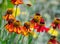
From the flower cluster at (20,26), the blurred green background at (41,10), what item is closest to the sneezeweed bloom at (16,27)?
the flower cluster at (20,26)

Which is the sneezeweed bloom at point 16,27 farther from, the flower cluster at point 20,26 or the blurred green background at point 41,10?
the blurred green background at point 41,10

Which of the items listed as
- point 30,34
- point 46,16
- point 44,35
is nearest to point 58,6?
point 46,16

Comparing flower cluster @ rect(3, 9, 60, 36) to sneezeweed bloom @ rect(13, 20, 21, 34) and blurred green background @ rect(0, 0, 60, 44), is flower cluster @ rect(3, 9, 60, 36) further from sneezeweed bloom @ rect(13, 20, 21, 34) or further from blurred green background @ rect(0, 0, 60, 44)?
blurred green background @ rect(0, 0, 60, 44)

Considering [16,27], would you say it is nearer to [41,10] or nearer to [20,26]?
[20,26]

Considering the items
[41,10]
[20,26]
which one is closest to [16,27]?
[20,26]

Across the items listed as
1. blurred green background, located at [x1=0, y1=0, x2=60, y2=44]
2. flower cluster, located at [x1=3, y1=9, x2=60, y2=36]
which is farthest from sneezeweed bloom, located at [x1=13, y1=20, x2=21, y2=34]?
blurred green background, located at [x1=0, y1=0, x2=60, y2=44]

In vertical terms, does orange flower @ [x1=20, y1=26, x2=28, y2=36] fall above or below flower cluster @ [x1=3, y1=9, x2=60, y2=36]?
below

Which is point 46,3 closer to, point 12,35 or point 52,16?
→ point 52,16

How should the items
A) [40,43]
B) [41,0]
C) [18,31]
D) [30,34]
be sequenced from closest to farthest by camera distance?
[18,31], [30,34], [40,43], [41,0]

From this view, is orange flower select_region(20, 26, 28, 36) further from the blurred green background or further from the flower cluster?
the blurred green background

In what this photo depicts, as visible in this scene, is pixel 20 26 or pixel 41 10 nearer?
pixel 20 26

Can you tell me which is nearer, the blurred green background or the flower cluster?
the flower cluster
